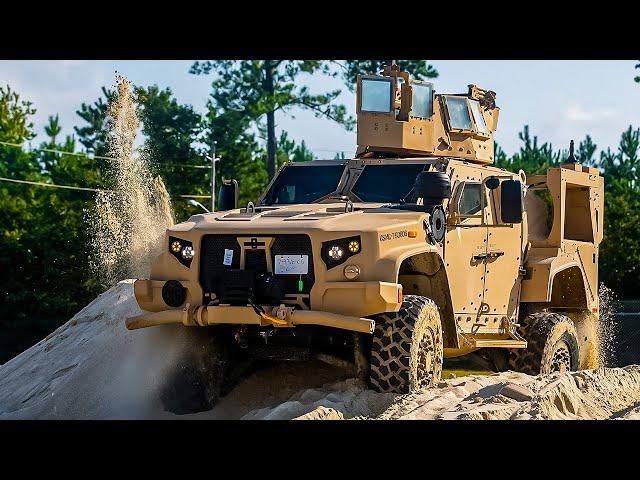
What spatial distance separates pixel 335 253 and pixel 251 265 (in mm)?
734

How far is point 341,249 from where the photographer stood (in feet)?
32.6

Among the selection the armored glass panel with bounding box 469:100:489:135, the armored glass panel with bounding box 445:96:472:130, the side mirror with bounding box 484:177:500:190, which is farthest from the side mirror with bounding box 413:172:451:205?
the armored glass panel with bounding box 469:100:489:135

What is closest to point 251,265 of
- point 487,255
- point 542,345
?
point 487,255

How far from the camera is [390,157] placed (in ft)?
43.7

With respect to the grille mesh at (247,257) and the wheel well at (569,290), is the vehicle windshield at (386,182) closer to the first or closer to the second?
the grille mesh at (247,257)

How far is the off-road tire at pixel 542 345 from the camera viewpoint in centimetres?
1354

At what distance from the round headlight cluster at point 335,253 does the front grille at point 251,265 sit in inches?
6.9

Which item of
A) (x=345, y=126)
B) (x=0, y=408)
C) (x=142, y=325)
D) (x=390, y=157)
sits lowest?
(x=0, y=408)

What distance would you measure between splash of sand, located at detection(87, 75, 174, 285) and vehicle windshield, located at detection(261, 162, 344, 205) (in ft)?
39.9

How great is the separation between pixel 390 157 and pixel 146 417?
14.1 feet
